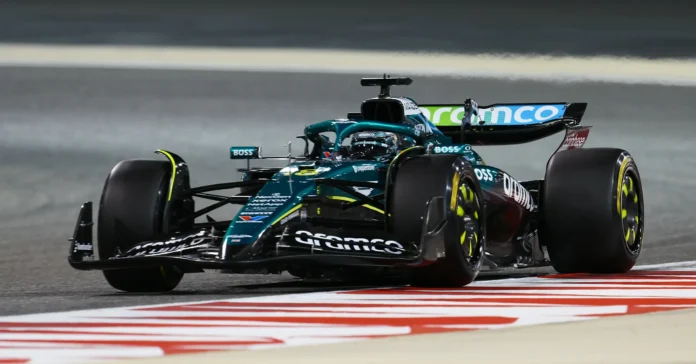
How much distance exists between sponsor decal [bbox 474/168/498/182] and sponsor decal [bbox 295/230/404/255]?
5.00 feet

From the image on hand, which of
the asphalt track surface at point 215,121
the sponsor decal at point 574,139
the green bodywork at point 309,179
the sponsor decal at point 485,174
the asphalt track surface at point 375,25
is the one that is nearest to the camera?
the green bodywork at point 309,179

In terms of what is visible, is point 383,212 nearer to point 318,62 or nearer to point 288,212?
point 288,212

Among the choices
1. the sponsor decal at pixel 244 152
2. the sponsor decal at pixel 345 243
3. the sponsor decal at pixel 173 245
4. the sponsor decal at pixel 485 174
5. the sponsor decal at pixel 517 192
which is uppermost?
the sponsor decal at pixel 244 152

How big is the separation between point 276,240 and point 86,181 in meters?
8.26

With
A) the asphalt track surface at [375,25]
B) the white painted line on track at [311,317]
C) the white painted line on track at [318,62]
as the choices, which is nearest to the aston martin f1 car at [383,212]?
the white painted line on track at [311,317]

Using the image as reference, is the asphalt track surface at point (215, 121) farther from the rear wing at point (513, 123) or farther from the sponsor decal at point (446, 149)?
the sponsor decal at point (446, 149)

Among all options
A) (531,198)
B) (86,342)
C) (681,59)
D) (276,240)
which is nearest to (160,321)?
(86,342)

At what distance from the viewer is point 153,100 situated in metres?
18.7

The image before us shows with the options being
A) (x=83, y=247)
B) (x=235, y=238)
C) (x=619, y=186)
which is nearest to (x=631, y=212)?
(x=619, y=186)

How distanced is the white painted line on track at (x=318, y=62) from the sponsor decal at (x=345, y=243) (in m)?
9.68

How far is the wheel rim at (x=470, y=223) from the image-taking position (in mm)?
9375

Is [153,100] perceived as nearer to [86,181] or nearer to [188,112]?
[188,112]

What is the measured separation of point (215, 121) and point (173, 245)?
9.25 m

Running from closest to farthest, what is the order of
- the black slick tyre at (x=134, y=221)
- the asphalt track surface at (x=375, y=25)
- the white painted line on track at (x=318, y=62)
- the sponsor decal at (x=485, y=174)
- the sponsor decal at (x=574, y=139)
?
the black slick tyre at (x=134, y=221) → the sponsor decal at (x=485, y=174) → the sponsor decal at (x=574, y=139) → the white painted line on track at (x=318, y=62) → the asphalt track surface at (x=375, y=25)
